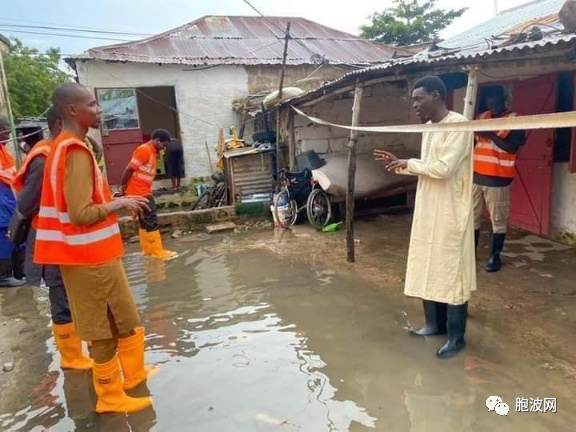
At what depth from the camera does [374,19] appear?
20.7 metres

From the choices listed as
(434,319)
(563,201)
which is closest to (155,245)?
(434,319)

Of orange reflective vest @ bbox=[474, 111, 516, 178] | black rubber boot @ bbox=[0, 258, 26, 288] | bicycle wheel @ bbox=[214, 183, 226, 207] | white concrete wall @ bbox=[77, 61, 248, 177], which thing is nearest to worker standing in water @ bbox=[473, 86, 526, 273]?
orange reflective vest @ bbox=[474, 111, 516, 178]

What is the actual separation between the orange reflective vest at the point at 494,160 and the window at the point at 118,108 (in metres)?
9.14

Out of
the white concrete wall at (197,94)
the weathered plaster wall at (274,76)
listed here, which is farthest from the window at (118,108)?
the weathered plaster wall at (274,76)

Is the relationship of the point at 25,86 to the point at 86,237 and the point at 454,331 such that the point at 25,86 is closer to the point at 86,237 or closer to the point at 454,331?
the point at 86,237

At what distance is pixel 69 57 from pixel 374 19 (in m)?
14.8

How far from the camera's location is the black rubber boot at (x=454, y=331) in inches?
125

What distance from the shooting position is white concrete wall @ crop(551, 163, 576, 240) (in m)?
5.75

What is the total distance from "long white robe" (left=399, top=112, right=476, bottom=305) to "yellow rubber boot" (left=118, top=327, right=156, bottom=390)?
197 cm

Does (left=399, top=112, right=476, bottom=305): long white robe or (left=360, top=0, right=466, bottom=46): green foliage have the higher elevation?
(left=360, top=0, right=466, bottom=46): green foliage

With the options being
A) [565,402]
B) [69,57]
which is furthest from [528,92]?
[69,57]

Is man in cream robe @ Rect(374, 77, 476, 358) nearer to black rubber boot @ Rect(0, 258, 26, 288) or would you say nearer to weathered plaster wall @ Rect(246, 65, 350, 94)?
black rubber boot @ Rect(0, 258, 26, 288)

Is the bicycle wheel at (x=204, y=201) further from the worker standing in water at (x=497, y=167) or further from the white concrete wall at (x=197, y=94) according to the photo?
the worker standing in water at (x=497, y=167)

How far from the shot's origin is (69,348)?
3266 millimetres
